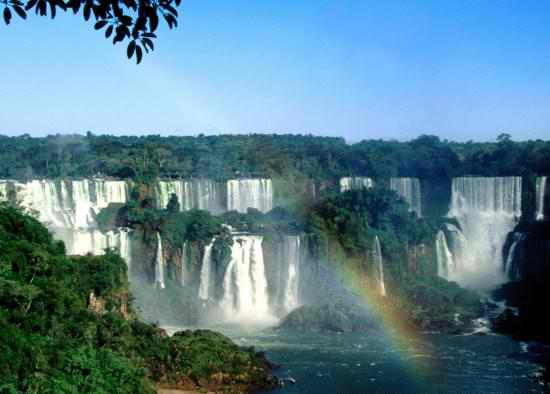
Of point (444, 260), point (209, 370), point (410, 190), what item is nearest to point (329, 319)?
point (209, 370)

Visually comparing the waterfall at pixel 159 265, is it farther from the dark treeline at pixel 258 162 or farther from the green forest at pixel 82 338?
the green forest at pixel 82 338

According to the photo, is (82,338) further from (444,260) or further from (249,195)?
(444,260)

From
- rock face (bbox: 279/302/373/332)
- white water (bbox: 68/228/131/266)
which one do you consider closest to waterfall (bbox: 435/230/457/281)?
rock face (bbox: 279/302/373/332)

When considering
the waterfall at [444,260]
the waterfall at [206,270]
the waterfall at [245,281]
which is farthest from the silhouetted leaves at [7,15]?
the waterfall at [444,260]

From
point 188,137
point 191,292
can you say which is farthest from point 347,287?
point 188,137

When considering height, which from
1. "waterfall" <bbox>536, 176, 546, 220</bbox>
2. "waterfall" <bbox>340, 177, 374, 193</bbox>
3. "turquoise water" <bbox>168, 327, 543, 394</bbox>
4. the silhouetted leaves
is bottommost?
"turquoise water" <bbox>168, 327, 543, 394</bbox>

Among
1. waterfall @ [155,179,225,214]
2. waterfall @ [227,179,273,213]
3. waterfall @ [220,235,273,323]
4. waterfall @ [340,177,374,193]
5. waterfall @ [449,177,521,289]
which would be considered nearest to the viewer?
waterfall @ [220,235,273,323]

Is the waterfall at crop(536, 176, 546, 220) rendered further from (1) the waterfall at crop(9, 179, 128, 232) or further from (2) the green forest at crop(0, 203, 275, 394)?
(2) the green forest at crop(0, 203, 275, 394)
